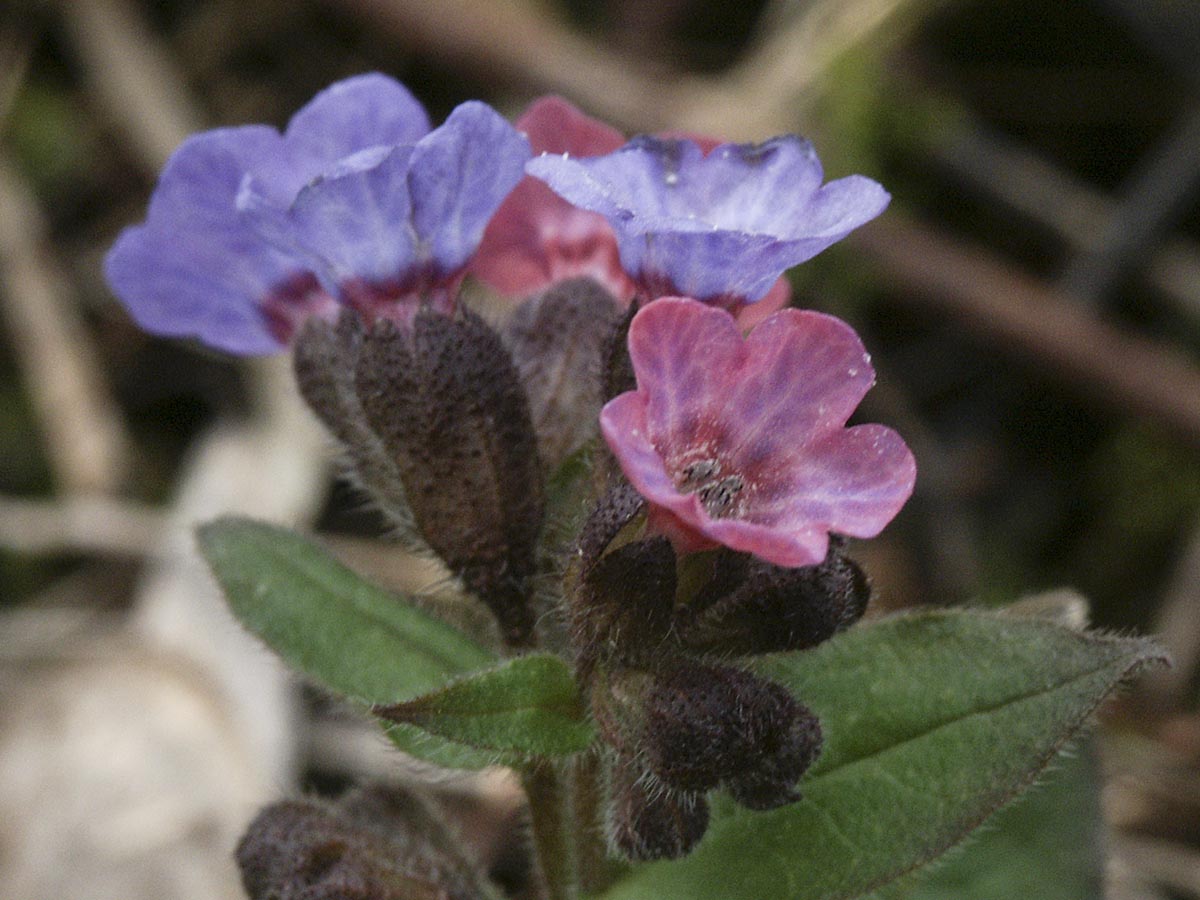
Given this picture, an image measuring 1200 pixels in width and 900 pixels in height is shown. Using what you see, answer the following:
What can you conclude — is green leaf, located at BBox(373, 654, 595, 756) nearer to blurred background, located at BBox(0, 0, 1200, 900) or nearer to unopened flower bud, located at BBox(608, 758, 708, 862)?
unopened flower bud, located at BBox(608, 758, 708, 862)

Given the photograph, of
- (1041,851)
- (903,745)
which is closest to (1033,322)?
(1041,851)

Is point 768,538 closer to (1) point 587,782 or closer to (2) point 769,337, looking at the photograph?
(2) point 769,337

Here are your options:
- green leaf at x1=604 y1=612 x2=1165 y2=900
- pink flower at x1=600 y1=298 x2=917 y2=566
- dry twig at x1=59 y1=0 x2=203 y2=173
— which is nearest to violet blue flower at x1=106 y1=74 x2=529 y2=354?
pink flower at x1=600 y1=298 x2=917 y2=566

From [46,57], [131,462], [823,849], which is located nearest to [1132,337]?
[823,849]

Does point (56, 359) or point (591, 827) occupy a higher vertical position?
point (591, 827)

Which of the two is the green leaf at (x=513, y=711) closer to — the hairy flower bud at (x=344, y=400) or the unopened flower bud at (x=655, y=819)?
the unopened flower bud at (x=655, y=819)

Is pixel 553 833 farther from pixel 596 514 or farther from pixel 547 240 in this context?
pixel 547 240
